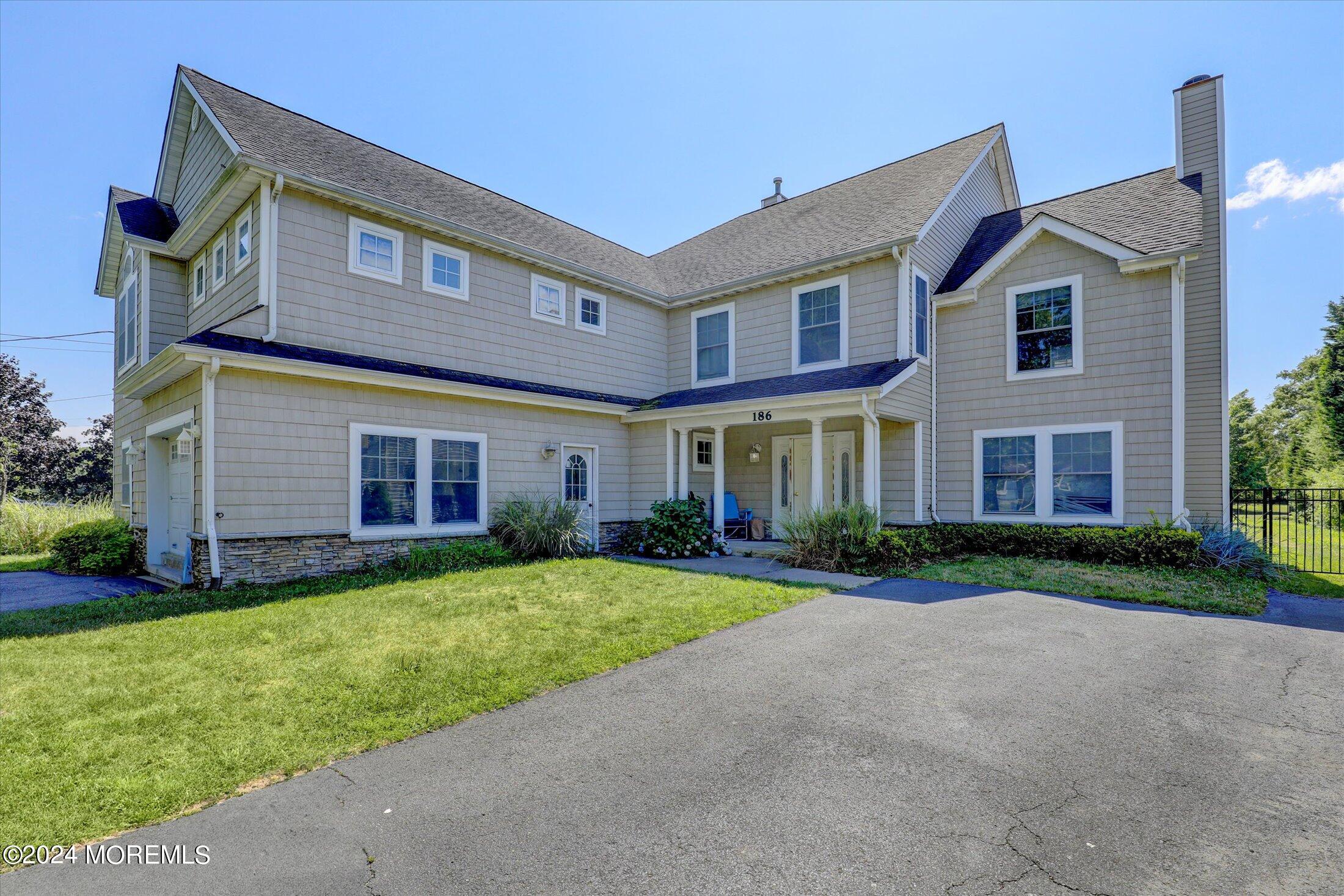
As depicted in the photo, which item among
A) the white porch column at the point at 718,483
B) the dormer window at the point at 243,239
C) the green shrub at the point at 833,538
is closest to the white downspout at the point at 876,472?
the green shrub at the point at 833,538

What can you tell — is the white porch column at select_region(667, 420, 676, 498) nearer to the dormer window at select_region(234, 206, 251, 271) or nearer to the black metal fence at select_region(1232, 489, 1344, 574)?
the dormer window at select_region(234, 206, 251, 271)

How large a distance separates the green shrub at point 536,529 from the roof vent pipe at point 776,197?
38.9ft

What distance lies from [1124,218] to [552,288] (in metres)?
11.2

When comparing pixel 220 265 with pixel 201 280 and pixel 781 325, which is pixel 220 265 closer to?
pixel 201 280

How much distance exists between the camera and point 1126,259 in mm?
10773

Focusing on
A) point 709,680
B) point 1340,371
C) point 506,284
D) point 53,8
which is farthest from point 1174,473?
point 53,8

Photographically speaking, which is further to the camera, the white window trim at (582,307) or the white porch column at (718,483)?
the white window trim at (582,307)

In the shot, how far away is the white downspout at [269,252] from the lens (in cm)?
927

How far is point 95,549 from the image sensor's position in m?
11.6

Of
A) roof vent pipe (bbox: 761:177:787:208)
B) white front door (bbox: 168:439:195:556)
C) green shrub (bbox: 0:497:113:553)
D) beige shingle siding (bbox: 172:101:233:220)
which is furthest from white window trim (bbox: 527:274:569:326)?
green shrub (bbox: 0:497:113:553)

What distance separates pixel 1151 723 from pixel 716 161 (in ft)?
45.0

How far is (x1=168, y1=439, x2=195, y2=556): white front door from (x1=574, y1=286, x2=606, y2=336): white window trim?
7.29 m

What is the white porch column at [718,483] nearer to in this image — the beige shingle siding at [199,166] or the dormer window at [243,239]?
the dormer window at [243,239]

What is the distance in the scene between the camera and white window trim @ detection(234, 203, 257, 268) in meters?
9.80
